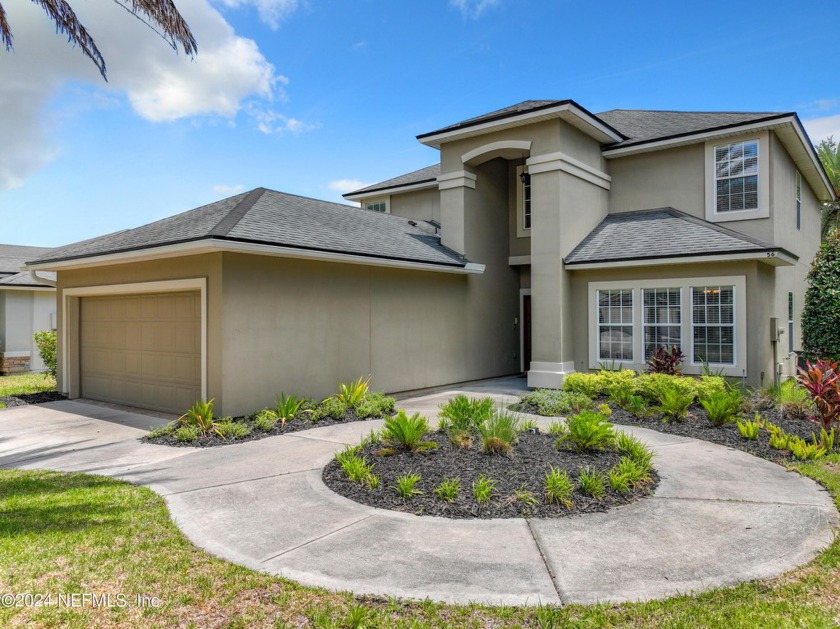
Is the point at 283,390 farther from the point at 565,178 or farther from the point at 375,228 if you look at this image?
the point at 565,178

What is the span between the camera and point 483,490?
508cm

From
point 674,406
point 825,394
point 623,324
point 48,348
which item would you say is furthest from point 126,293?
point 825,394

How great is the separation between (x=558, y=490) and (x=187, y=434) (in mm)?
5520

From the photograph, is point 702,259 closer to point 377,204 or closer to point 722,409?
point 722,409

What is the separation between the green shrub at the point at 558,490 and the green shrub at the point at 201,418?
5.43m

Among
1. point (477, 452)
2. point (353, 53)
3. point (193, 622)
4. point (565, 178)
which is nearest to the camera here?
point (193, 622)

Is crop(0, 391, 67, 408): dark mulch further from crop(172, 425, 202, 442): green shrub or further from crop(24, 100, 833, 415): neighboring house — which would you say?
crop(172, 425, 202, 442): green shrub

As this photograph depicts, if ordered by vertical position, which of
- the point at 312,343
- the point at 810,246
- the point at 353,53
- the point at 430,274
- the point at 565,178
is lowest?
the point at 312,343

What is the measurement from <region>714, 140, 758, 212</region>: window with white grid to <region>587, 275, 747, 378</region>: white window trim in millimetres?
2565

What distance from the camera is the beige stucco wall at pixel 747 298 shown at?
11.0 metres

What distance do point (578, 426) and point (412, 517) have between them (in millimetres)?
2580

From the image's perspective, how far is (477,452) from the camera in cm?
641

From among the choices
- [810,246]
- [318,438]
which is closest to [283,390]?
[318,438]

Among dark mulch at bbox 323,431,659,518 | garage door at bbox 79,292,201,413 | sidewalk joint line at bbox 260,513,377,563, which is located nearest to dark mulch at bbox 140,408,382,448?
garage door at bbox 79,292,201,413
